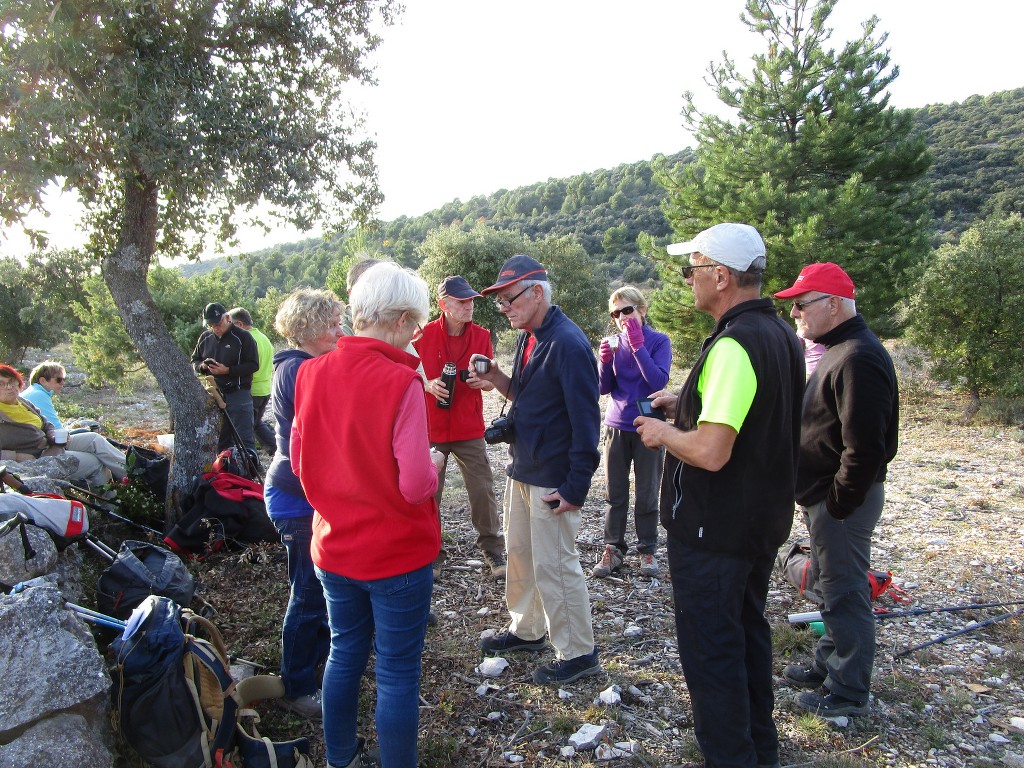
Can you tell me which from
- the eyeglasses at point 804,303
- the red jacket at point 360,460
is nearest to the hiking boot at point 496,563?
the red jacket at point 360,460

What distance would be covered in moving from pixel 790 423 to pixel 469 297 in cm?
238

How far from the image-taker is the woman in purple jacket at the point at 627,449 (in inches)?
177

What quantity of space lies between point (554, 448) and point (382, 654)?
128cm

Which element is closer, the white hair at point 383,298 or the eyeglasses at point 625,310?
the white hair at point 383,298

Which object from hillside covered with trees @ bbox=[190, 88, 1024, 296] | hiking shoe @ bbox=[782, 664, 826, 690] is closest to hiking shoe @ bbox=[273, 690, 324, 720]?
hiking shoe @ bbox=[782, 664, 826, 690]

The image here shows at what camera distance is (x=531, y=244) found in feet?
77.6

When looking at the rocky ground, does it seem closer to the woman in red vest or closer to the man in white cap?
the woman in red vest

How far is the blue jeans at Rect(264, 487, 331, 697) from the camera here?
285 centimetres

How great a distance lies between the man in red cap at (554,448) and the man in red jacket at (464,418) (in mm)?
1093

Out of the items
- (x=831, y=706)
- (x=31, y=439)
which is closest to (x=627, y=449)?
(x=831, y=706)

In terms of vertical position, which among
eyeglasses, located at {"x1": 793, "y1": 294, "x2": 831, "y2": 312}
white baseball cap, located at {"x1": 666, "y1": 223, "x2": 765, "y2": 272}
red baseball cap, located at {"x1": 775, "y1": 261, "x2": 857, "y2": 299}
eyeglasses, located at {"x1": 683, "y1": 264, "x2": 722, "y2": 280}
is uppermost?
white baseball cap, located at {"x1": 666, "y1": 223, "x2": 765, "y2": 272}

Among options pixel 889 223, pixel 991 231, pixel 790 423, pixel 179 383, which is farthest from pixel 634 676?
pixel 889 223

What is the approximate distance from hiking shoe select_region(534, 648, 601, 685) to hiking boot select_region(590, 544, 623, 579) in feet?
4.19

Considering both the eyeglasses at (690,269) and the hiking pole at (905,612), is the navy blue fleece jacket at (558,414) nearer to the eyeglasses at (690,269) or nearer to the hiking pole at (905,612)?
the eyeglasses at (690,269)
